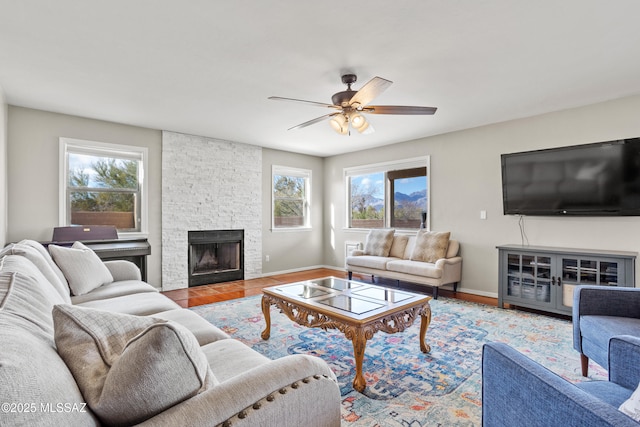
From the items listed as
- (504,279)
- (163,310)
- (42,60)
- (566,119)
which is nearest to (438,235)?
(504,279)

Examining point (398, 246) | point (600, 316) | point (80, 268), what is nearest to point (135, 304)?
point (80, 268)

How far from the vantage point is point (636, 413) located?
89 cm

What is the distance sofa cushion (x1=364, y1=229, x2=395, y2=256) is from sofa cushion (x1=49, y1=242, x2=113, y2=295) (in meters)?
3.81

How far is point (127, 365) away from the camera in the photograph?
0.77 metres

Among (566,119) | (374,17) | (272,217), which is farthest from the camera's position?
(272,217)

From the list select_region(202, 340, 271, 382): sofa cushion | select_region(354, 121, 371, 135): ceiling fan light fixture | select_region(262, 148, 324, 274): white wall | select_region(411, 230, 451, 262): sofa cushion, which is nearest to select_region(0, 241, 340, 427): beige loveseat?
select_region(202, 340, 271, 382): sofa cushion

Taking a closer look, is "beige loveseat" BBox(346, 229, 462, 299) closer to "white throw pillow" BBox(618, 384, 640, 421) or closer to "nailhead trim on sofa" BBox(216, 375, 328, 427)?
"white throw pillow" BBox(618, 384, 640, 421)

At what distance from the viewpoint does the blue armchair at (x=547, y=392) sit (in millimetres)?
861

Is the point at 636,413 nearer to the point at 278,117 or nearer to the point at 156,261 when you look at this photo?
the point at 278,117

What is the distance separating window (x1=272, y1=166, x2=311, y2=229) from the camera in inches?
251

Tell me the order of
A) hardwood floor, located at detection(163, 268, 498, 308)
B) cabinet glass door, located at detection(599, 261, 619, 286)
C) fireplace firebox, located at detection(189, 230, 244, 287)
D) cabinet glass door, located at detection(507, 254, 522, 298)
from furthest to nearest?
fireplace firebox, located at detection(189, 230, 244, 287), hardwood floor, located at detection(163, 268, 498, 308), cabinet glass door, located at detection(507, 254, 522, 298), cabinet glass door, located at detection(599, 261, 619, 286)

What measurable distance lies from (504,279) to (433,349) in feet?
5.97

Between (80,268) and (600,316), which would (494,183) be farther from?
(80,268)

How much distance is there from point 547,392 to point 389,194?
5125mm
